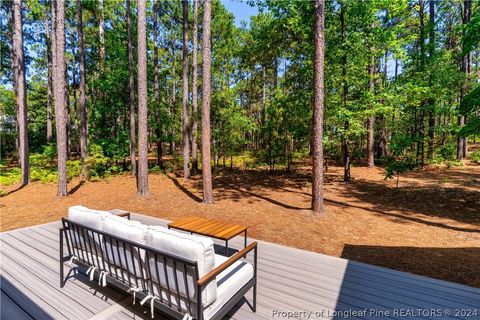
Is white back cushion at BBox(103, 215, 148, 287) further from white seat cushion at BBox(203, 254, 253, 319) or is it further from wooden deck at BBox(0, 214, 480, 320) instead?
white seat cushion at BBox(203, 254, 253, 319)

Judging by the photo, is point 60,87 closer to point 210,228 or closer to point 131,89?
point 131,89

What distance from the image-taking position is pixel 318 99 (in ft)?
21.0

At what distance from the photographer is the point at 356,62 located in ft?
31.0

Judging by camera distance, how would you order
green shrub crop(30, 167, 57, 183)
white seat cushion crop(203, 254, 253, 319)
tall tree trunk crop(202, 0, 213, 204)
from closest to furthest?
white seat cushion crop(203, 254, 253, 319) < tall tree trunk crop(202, 0, 213, 204) < green shrub crop(30, 167, 57, 183)

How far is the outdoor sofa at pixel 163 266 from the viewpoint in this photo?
202 centimetres

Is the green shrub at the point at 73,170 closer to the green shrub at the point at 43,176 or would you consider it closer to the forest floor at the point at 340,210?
the green shrub at the point at 43,176

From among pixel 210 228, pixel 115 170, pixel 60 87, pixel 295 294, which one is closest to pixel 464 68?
pixel 295 294

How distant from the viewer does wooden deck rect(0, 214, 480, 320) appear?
264 centimetres

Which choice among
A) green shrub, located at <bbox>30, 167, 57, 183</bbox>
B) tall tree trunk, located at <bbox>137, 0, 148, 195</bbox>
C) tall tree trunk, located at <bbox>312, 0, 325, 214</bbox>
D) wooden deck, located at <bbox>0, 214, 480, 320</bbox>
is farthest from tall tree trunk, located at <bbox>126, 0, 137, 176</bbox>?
tall tree trunk, located at <bbox>312, 0, 325, 214</bbox>

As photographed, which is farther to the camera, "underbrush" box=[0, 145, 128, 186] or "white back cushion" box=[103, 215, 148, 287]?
"underbrush" box=[0, 145, 128, 186]

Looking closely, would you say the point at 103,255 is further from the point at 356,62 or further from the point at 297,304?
the point at 356,62

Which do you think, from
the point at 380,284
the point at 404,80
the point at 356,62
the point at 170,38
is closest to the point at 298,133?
the point at 356,62

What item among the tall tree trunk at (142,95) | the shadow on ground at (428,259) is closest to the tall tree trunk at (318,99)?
the shadow on ground at (428,259)

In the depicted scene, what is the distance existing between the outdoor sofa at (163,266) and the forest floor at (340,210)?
286 cm
